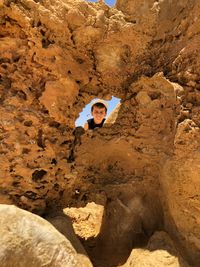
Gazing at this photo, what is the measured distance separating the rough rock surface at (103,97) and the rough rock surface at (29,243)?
0.80 m

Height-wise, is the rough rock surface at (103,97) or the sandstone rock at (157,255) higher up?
the rough rock surface at (103,97)

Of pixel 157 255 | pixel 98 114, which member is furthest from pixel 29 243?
pixel 98 114

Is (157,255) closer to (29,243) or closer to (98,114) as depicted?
(29,243)

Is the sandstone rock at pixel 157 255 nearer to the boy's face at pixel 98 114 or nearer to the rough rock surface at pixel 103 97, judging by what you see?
the rough rock surface at pixel 103 97

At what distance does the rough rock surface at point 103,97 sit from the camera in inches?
113

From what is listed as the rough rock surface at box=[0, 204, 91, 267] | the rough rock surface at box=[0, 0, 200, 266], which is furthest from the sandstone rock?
the rough rock surface at box=[0, 204, 91, 267]

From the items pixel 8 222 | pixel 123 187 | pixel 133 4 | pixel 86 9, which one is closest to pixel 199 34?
pixel 133 4

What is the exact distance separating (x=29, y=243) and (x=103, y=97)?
6.81 feet

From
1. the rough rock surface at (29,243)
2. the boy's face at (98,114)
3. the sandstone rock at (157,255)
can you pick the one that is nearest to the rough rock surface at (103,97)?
the sandstone rock at (157,255)

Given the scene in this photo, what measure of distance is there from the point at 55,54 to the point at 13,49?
1.32 ft

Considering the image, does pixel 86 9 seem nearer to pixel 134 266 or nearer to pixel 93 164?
pixel 93 164

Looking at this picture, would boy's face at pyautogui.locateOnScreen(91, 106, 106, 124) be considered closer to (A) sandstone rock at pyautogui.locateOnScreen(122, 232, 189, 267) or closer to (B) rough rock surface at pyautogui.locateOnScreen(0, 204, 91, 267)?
(A) sandstone rock at pyautogui.locateOnScreen(122, 232, 189, 267)

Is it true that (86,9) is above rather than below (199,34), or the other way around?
above

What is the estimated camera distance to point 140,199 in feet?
11.1
